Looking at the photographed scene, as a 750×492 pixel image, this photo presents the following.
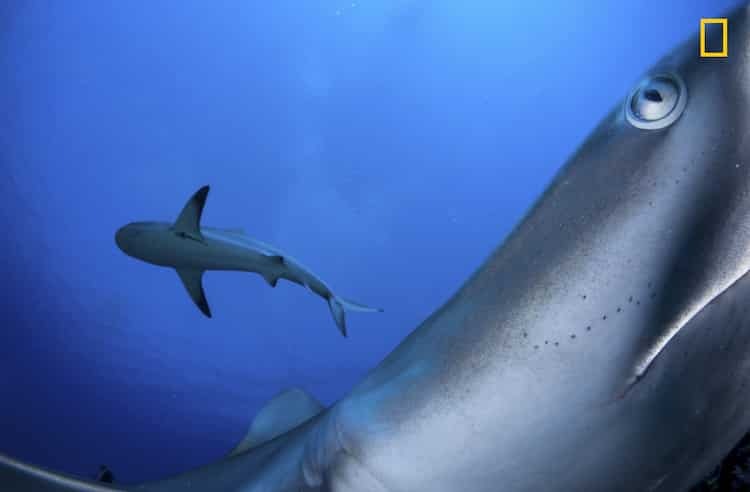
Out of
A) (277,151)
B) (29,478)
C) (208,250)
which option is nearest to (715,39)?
(29,478)

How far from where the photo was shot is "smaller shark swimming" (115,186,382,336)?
17.8 feet

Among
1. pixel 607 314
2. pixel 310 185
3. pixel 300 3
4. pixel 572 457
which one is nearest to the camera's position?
pixel 607 314

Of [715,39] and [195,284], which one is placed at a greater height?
[195,284]

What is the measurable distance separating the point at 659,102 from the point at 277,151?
66.3ft

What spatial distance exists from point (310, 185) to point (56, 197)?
9057 mm

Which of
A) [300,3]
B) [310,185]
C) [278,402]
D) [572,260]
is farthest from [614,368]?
[310,185]

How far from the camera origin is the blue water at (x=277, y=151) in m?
17.8

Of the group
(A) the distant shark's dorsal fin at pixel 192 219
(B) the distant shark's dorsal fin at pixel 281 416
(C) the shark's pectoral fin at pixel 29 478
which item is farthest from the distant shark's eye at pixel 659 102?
(A) the distant shark's dorsal fin at pixel 192 219

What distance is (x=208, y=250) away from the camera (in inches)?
226

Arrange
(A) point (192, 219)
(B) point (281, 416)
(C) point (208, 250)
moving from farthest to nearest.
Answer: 1. (C) point (208, 250)
2. (A) point (192, 219)
3. (B) point (281, 416)

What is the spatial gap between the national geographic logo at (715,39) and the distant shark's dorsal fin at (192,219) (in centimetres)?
508

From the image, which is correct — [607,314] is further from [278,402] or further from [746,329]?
[278,402]

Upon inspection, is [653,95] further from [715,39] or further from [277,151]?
[277,151]

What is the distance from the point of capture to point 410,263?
22.8 m
